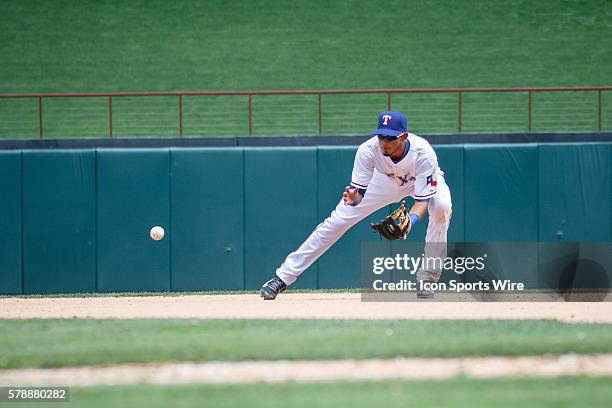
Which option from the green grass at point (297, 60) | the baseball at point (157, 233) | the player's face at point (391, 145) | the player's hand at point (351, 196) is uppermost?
the green grass at point (297, 60)

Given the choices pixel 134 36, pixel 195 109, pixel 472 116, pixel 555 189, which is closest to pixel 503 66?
pixel 472 116

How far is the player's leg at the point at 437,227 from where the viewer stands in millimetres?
8875

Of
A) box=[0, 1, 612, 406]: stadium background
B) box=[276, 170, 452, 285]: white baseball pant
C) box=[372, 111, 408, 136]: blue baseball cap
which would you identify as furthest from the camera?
box=[276, 170, 452, 285]: white baseball pant

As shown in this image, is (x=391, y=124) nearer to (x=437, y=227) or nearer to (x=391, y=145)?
(x=391, y=145)

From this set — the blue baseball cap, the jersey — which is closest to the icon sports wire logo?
the jersey

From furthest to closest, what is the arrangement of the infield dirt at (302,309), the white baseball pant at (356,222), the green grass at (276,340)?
the white baseball pant at (356,222), the infield dirt at (302,309), the green grass at (276,340)

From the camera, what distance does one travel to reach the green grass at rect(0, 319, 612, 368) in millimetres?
6188

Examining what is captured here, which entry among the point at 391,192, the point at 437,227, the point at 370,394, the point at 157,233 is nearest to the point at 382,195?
the point at 391,192

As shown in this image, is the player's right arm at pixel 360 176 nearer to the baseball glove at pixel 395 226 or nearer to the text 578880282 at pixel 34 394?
the baseball glove at pixel 395 226

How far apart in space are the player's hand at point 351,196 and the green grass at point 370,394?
3.75 m

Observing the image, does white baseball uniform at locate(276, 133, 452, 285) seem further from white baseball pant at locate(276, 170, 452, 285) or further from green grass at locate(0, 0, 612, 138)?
green grass at locate(0, 0, 612, 138)

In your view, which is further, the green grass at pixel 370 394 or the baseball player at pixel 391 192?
the baseball player at pixel 391 192

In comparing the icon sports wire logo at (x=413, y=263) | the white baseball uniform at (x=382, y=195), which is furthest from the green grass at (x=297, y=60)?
the white baseball uniform at (x=382, y=195)

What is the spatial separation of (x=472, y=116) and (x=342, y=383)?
13417 millimetres
